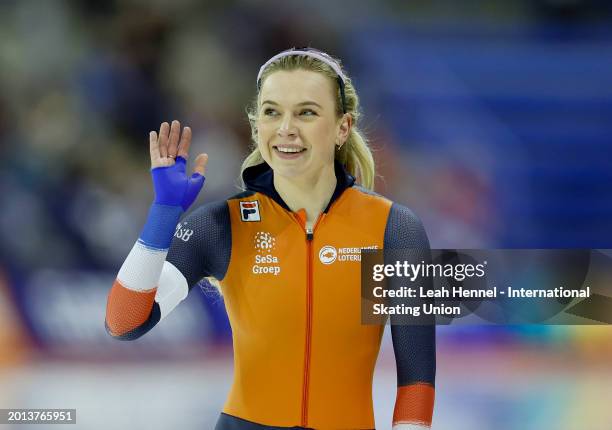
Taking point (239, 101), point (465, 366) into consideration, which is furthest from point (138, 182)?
point (465, 366)

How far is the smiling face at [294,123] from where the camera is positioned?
7.80 feet

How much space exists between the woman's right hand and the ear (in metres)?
0.45

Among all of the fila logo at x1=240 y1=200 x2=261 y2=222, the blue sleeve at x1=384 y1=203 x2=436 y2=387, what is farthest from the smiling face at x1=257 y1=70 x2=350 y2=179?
the blue sleeve at x1=384 y1=203 x2=436 y2=387

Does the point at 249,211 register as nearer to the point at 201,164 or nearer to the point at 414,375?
the point at 201,164

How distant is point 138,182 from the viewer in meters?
4.93

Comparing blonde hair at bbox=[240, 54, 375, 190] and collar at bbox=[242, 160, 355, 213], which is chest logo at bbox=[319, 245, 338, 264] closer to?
collar at bbox=[242, 160, 355, 213]

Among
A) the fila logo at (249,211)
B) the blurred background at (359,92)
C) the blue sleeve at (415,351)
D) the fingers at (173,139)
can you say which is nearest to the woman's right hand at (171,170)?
the fingers at (173,139)

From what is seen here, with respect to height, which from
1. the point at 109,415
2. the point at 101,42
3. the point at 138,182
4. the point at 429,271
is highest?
the point at 101,42

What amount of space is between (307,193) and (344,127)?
24 centimetres

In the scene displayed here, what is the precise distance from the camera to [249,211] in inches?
97.3

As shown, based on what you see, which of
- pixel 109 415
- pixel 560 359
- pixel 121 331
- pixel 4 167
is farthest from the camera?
pixel 4 167

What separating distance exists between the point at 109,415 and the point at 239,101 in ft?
6.51

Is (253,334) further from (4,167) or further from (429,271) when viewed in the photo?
(4,167)

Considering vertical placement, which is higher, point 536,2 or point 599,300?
point 536,2
